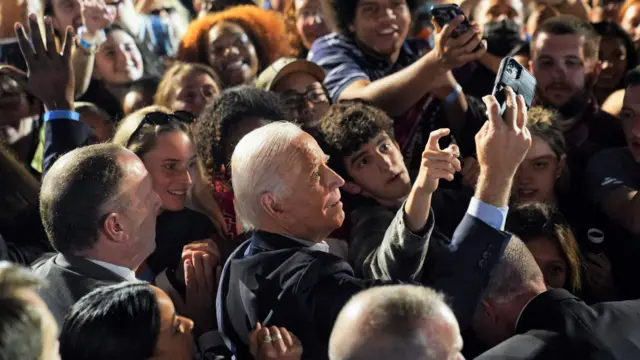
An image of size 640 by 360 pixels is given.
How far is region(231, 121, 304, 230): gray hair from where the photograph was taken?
2691mm

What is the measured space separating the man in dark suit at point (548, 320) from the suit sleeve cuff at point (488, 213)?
0.57ft

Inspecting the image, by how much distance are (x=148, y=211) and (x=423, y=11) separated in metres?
2.82

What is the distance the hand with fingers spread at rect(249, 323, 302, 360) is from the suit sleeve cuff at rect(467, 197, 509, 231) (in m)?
0.61

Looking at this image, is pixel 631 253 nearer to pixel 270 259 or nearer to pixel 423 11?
pixel 270 259

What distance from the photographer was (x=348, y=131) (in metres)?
3.66

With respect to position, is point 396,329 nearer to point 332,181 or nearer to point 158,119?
point 332,181

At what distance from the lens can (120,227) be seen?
2814mm

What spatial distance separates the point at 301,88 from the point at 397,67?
0.46m

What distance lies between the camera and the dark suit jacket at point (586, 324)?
2.60 m

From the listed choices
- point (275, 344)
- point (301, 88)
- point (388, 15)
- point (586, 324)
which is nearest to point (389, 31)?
point (388, 15)

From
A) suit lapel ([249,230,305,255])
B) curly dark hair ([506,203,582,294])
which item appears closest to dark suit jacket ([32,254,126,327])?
suit lapel ([249,230,305,255])

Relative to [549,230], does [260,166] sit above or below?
above

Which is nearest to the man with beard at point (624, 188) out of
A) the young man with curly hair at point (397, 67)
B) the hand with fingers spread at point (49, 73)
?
the young man with curly hair at point (397, 67)

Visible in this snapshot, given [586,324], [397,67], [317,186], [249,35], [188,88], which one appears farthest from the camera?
[249,35]
